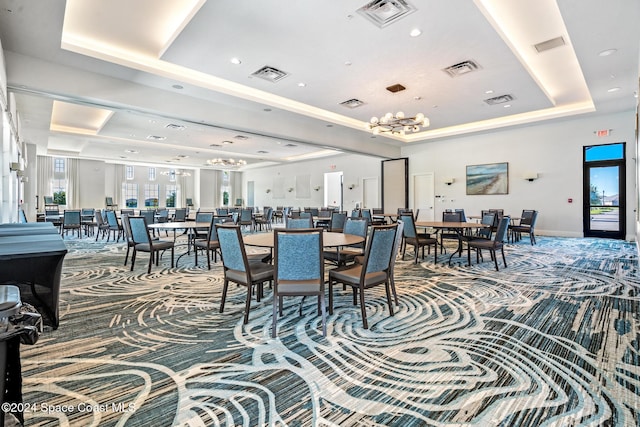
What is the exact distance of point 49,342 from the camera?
2539 millimetres

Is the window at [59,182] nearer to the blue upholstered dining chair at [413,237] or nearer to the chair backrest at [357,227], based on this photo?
the chair backrest at [357,227]

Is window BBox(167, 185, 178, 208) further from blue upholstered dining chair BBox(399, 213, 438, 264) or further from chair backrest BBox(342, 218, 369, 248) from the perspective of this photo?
chair backrest BBox(342, 218, 369, 248)

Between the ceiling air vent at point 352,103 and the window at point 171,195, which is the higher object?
the ceiling air vent at point 352,103

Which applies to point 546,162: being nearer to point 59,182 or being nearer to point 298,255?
point 298,255

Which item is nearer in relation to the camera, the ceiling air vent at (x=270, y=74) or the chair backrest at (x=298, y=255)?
the chair backrest at (x=298, y=255)

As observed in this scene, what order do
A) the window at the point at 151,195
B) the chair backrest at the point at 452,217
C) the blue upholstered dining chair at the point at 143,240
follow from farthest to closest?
the window at the point at 151,195 → the chair backrest at the point at 452,217 → the blue upholstered dining chair at the point at 143,240

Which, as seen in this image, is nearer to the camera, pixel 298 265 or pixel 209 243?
pixel 298 265

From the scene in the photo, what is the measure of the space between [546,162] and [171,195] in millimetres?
19479

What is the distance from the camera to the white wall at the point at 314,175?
14586mm

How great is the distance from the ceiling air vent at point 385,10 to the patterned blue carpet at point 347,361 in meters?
3.54

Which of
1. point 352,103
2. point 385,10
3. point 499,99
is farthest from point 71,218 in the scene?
point 499,99

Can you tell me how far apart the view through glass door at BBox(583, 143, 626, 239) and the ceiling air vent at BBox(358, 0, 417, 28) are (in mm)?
7995

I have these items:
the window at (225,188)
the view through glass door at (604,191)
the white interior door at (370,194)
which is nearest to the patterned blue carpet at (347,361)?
the view through glass door at (604,191)

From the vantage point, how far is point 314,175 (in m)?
16.6
